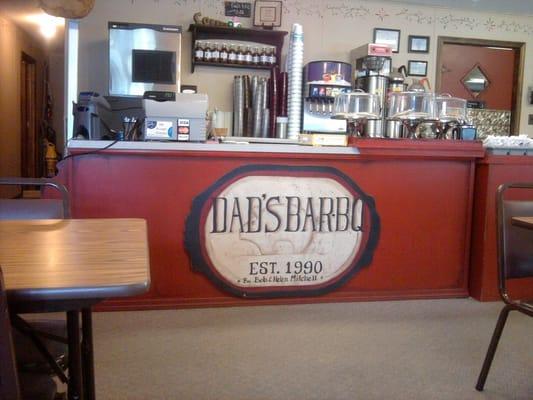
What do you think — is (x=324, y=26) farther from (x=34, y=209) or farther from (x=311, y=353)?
(x=34, y=209)

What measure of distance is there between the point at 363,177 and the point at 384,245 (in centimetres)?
45

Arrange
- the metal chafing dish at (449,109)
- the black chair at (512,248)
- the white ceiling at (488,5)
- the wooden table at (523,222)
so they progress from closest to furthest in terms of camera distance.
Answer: the wooden table at (523,222), the black chair at (512,248), the metal chafing dish at (449,109), the white ceiling at (488,5)

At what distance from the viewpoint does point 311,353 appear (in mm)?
2518

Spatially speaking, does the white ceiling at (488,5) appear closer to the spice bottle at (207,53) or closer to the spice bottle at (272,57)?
the spice bottle at (272,57)

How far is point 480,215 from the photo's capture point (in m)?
3.41

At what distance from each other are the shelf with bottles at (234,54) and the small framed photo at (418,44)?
1501 millimetres

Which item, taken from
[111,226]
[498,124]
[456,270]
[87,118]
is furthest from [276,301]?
[498,124]

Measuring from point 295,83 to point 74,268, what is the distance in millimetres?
3810

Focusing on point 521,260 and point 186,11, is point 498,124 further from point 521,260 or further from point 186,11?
point 521,260

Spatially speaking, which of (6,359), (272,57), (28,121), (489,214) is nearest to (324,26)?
(272,57)

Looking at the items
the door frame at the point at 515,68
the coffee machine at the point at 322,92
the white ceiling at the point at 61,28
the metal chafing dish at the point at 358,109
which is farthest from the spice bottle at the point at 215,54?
the door frame at the point at 515,68

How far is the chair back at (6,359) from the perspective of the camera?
0.80 m

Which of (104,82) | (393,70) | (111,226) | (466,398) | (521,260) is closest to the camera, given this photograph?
(111,226)

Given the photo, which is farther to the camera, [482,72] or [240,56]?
[482,72]
